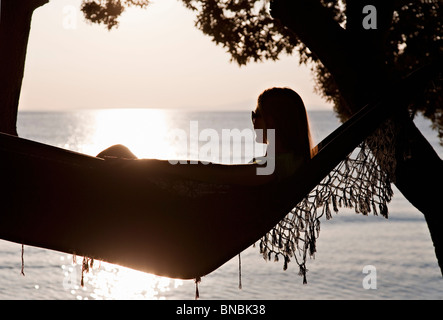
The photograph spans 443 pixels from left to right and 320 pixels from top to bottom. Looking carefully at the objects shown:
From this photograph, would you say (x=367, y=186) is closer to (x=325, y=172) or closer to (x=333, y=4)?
(x=325, y=172)

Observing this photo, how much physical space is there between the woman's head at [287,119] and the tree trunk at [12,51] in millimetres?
1367

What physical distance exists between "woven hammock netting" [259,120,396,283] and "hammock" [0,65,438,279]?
0.64 ft

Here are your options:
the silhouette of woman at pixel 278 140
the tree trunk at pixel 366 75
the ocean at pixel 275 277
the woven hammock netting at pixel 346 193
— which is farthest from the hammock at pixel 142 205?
the ocean at pixel 275 277

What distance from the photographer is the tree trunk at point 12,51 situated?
11.4 ft

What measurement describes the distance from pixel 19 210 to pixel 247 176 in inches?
40.5

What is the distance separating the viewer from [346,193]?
335 cm

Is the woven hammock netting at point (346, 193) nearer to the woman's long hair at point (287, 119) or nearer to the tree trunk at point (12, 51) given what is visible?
the woman's long hair at point (287, 119)

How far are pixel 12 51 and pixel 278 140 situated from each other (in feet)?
5.23

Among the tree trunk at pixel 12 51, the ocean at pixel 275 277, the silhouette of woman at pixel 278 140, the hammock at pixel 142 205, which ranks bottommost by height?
the ocean at pixel 275 277

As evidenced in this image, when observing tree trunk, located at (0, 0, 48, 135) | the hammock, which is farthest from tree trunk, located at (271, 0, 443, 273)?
Result: tree trunk, located at (0, 0, 48, 135)

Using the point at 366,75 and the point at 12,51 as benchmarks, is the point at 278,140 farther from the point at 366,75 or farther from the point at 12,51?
the point at 12,51

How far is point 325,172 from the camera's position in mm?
3033

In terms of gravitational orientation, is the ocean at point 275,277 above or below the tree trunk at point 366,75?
below

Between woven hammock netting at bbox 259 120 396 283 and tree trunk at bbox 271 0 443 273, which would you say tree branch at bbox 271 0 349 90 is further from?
woven hammock netting at bbox 259 120 396 283
